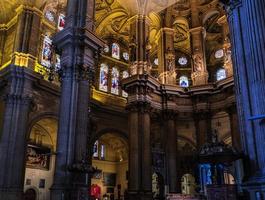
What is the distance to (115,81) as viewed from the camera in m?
31.6

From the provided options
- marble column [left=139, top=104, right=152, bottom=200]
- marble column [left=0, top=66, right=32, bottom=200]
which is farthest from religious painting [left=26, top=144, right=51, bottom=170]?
marble column [left=139, top=104, right=152, bottom=200]

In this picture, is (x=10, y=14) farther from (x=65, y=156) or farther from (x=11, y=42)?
(x=65, y=156)

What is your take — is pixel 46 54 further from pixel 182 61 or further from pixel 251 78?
pixel 251 78

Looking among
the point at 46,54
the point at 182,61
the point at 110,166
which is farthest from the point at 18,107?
the point at 182,61

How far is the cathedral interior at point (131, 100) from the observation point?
423 inches

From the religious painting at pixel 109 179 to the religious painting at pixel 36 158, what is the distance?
7516 mm

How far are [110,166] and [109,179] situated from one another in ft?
4.49

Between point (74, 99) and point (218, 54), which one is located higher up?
point (218, 54)

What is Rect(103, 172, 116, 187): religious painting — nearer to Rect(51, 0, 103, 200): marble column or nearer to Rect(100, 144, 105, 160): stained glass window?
Rect(100, 144, 105, 160): stained glass window

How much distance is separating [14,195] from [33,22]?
40.2 feet

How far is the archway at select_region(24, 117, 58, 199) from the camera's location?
2622 centimetres

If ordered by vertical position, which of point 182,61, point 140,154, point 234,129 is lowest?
point 140,154

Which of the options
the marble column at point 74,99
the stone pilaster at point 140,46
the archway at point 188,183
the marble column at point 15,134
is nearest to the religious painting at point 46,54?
the marble column at point 15,134

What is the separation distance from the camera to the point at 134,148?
21.5 metres
